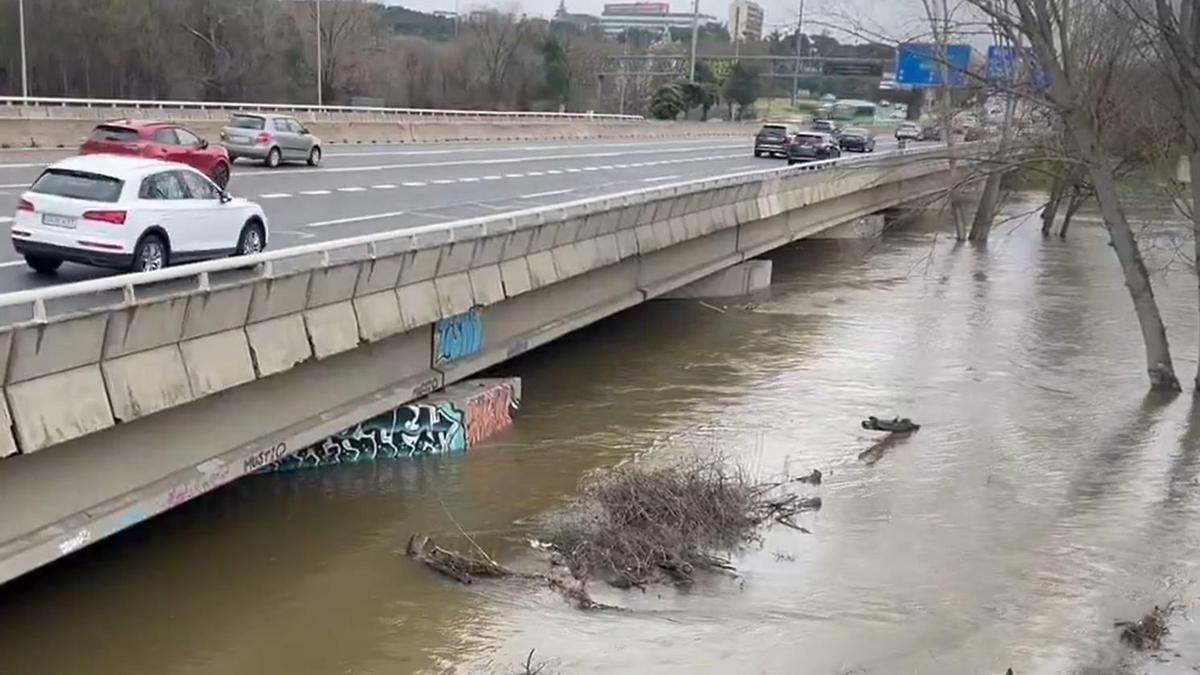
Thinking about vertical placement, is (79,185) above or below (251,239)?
above

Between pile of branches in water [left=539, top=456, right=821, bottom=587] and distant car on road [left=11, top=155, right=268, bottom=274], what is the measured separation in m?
5.54

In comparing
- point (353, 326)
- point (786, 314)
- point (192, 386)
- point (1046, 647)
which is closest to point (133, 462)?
point (192, 386)

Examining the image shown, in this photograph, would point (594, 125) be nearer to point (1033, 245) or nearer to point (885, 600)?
point (1033, 245)

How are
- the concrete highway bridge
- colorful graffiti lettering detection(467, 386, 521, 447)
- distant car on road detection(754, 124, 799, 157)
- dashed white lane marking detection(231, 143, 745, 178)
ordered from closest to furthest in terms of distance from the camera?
the concrete highway bridge, colorful graffiti lettering detection(467, 386, 521, 447), dashed white lane marking detection(231, 143, 745, 178), distant car on road detection(754, 124, 799, 157)

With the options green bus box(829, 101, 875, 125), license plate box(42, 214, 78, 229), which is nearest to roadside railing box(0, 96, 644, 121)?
license plate box(42, 214, 78, 229)

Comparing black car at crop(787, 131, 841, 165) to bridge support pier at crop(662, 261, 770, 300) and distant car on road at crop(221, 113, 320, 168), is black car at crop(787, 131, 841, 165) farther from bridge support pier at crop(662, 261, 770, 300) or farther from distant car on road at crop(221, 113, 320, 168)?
distant car on road at crop(221, 113, 320, 168)

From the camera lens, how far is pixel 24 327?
9305 millimetres

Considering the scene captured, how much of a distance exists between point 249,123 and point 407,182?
A: 564 cm

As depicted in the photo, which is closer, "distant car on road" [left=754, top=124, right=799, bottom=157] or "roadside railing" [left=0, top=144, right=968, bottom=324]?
"roadside railing" [left=0, top=144, right=968, bottom=324]

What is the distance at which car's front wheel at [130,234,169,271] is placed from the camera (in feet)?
45.7

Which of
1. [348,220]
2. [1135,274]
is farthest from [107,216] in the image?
[1135,274]

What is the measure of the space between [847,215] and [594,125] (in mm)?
25490

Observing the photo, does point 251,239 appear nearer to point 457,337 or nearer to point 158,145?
point 457,337

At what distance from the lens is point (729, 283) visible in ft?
112
